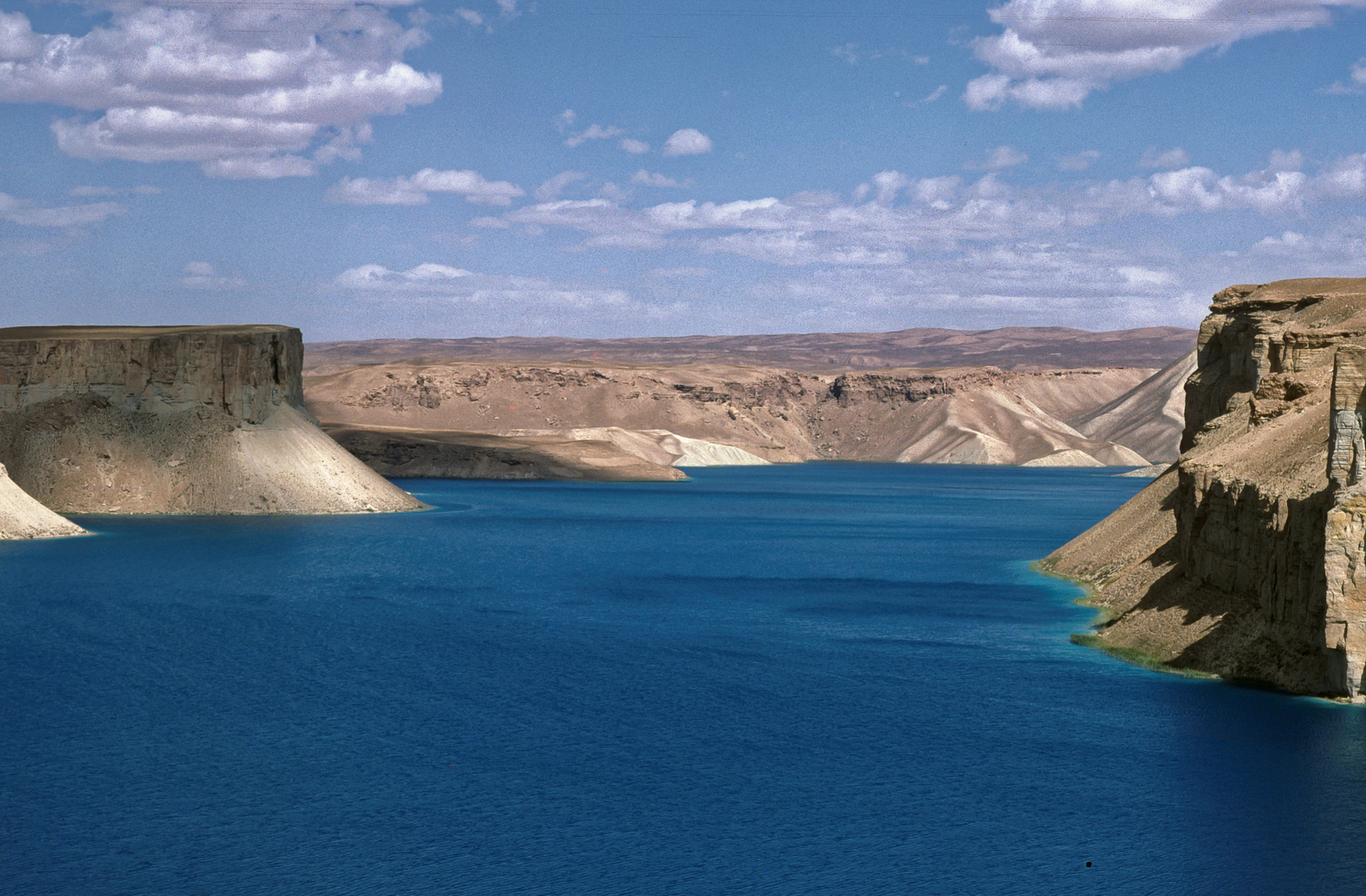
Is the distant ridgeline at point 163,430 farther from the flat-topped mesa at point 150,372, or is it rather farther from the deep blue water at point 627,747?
the deep blue water at point 627,747

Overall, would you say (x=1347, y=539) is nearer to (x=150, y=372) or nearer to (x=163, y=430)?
(x=163, y=430)

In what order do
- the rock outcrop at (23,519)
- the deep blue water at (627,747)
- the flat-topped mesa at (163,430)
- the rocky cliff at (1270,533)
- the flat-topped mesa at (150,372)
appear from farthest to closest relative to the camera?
the flat-topped mesa at (150,372) → the flat-topped mesa at (163,430) → the rock outcrop at (23,519) → the rocky cliff at (1270,533) → the deep blue water at (627,747)

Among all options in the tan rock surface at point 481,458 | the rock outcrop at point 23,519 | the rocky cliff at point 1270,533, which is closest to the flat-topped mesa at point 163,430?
the rock outcrop at point 23,519

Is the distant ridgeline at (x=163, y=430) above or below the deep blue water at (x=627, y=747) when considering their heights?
above

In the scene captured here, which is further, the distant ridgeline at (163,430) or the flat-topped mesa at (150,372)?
the flat-topped mesa at (150,372)

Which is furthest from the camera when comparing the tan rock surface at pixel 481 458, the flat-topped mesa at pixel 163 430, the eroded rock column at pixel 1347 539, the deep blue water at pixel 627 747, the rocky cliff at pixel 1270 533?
the tan rock surface at pixel 481 458

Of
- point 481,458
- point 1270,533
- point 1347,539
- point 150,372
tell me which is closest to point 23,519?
point 150,372

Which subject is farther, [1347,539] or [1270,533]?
[1270,533]
